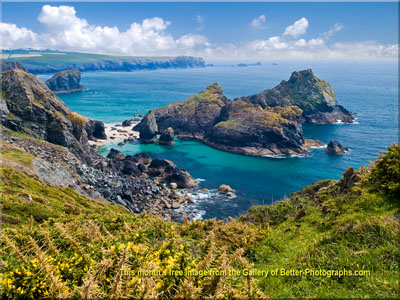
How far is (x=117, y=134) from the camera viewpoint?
94.9 m

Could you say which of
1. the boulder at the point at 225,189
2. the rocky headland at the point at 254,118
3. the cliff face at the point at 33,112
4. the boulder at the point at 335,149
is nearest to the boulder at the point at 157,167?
the boulder at the point at 225,189

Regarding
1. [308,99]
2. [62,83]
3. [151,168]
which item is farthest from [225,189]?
[62,83]

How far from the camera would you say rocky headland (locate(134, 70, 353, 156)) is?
83.6m

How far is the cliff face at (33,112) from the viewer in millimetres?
50806

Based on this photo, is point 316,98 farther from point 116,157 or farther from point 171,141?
point 116,157

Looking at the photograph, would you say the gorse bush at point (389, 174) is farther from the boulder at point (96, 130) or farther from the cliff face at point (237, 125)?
the boulder at point (96, 130)

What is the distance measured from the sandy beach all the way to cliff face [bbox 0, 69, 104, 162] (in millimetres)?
24724

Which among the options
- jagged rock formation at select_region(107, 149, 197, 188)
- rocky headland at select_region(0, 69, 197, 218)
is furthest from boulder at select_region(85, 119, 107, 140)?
rocky headland at select_region(0, 69, 197, 218)

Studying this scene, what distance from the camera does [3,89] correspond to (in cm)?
5428

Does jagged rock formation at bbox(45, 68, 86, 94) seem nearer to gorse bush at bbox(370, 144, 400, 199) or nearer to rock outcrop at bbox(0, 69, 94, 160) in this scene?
rock outcrop at bbox(0, 69, 94, 160)

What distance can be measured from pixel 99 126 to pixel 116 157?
23562 mm

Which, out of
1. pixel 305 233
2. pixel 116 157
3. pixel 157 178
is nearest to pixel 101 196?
pixel 157 178

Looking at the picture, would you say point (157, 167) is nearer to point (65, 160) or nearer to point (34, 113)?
point (65, 160)

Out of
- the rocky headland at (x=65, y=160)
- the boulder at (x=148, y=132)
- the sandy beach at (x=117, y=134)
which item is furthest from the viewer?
the boulder at (x=148, y=132)
